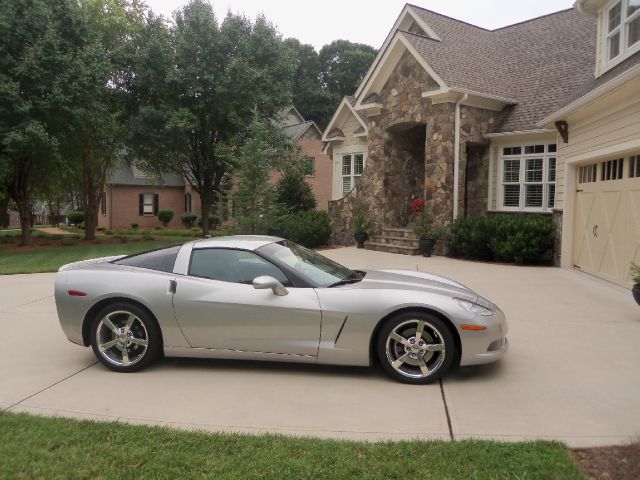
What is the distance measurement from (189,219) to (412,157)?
20.2 meters

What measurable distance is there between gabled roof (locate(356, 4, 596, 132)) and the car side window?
1096cm

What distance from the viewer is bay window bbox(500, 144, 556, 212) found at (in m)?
14.6

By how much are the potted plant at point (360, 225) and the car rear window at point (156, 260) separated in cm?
1175

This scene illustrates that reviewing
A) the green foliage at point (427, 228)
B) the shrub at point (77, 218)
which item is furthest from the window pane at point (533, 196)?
the shrub at point (77, 218)

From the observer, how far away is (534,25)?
19.5 meters

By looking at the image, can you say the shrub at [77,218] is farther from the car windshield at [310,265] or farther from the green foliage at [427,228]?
the car windshield at [310,265]

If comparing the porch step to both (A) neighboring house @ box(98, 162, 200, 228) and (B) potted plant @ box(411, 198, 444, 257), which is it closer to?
(B) potted plant @ box(411, 198, 444, 257)

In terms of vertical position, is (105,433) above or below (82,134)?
below

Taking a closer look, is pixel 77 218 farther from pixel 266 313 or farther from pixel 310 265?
pixel 266 313

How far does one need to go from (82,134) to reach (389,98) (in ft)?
36.0

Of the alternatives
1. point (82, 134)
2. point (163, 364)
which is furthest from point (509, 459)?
point (82, 134)

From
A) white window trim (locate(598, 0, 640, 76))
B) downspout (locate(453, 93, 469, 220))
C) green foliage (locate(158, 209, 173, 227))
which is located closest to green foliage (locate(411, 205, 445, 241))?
downspout (locate(453, 93, 469, 220))

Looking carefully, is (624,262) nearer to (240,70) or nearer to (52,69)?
(240,70)

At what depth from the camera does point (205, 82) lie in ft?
67.1
